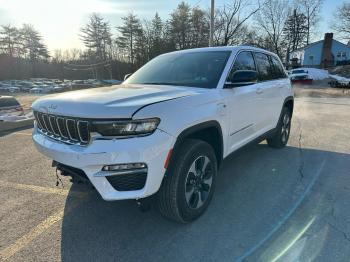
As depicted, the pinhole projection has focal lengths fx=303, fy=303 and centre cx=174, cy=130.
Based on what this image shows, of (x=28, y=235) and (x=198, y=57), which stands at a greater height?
(x=198, y=57)

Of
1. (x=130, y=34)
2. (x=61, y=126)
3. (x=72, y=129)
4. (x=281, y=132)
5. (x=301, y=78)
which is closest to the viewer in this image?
(x=72, y=129)

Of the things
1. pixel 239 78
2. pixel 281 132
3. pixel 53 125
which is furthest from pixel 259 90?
pixel 53 125

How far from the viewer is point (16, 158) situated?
5664 mm

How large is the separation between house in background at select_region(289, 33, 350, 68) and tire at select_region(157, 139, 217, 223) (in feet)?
180

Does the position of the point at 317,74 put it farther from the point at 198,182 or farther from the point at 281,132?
the point at 198,182

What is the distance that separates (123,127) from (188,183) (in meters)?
1.00

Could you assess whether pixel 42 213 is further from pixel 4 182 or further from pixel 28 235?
pixel 4 182

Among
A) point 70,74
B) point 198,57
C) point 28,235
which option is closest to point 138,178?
point 28,235

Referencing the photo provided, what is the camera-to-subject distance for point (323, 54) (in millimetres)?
52375

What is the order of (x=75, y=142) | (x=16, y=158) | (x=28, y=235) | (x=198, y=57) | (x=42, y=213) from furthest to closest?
(x=16, y=158), (x=198, y=57), (x=42, y=213), (x=28, y=235), (x=75, y=142)

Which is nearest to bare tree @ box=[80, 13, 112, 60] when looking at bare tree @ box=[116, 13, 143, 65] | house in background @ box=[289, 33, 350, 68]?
bare tree @ box=[116, 13, 143, 65]

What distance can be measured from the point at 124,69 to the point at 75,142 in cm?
6891

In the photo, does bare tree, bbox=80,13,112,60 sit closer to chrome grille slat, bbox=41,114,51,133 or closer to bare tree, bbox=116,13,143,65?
bare tree, bbox=116,13,143,65

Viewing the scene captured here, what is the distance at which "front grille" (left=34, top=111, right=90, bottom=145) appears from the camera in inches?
105
